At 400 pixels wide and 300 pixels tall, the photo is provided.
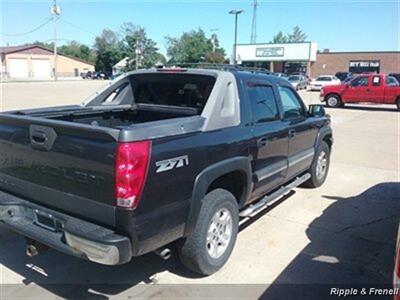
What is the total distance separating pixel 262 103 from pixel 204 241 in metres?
1.83

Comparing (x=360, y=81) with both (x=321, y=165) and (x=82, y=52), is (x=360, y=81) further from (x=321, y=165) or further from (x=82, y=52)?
(x=82, y=52)

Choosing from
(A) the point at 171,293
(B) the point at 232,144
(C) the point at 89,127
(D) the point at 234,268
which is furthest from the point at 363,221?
(C) the point at 89,127

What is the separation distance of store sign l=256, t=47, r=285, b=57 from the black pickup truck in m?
49.8

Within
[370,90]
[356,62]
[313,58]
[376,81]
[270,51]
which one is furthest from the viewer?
[356,62]

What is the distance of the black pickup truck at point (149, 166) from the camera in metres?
2.78

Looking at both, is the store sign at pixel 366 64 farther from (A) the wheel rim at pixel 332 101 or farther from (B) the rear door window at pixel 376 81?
(B) the rear door window at pixel 376 81

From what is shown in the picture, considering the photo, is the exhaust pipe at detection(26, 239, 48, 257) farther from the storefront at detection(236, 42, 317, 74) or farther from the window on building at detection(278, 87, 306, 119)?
the storefront at detection(236, 42, 317, 74)

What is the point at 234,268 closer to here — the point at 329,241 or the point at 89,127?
the point at 329,241

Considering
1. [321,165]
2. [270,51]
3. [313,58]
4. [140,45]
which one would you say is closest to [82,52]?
[140,45]

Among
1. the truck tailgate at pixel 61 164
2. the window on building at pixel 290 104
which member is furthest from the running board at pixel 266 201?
the truck tailgate at pixel 61 164

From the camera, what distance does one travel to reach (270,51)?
174ft

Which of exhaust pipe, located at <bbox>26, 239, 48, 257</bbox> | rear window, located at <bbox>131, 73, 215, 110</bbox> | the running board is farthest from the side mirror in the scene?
exhaust pipe, located at <bbox>26, 239, 48, 257</bbox>

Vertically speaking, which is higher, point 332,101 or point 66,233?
point 332,101

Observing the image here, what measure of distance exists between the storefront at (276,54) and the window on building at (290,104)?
157 ft
